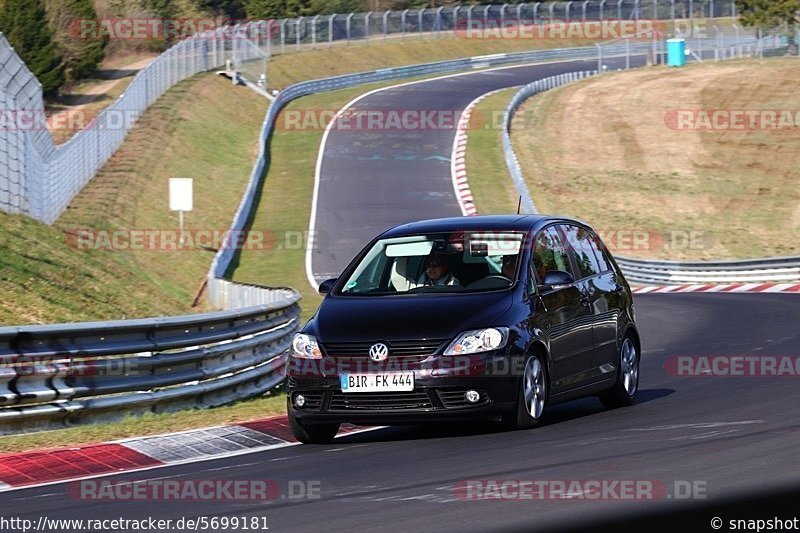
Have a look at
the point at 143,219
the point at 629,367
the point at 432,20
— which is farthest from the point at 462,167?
the point at 432,20

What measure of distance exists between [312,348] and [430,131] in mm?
45019

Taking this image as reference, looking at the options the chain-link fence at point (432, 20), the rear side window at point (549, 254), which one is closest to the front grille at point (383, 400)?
the rear side window at point (549, 254)

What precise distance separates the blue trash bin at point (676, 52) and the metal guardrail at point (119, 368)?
62226 millimetres

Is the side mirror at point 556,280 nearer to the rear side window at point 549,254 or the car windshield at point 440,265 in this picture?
the rear side window at point 549,254

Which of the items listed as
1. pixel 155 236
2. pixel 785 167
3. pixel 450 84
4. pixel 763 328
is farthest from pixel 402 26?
pixel 763 328

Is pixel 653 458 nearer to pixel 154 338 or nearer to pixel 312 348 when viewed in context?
pixel 312 348

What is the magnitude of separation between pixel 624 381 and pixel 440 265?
→ 222cm

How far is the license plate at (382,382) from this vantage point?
9859 millimetres

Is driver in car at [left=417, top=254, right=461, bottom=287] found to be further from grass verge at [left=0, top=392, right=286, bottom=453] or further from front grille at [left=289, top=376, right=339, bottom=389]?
grass verge at [left=0, top=392, right=286, bottom=453]

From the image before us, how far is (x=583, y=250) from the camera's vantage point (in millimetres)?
12016

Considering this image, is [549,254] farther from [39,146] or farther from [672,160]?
[672,160]

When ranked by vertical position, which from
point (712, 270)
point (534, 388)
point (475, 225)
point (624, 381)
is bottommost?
point (712, 270)

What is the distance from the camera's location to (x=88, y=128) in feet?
113

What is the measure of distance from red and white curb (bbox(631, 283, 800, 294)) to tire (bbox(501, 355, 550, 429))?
20595 millimetres
